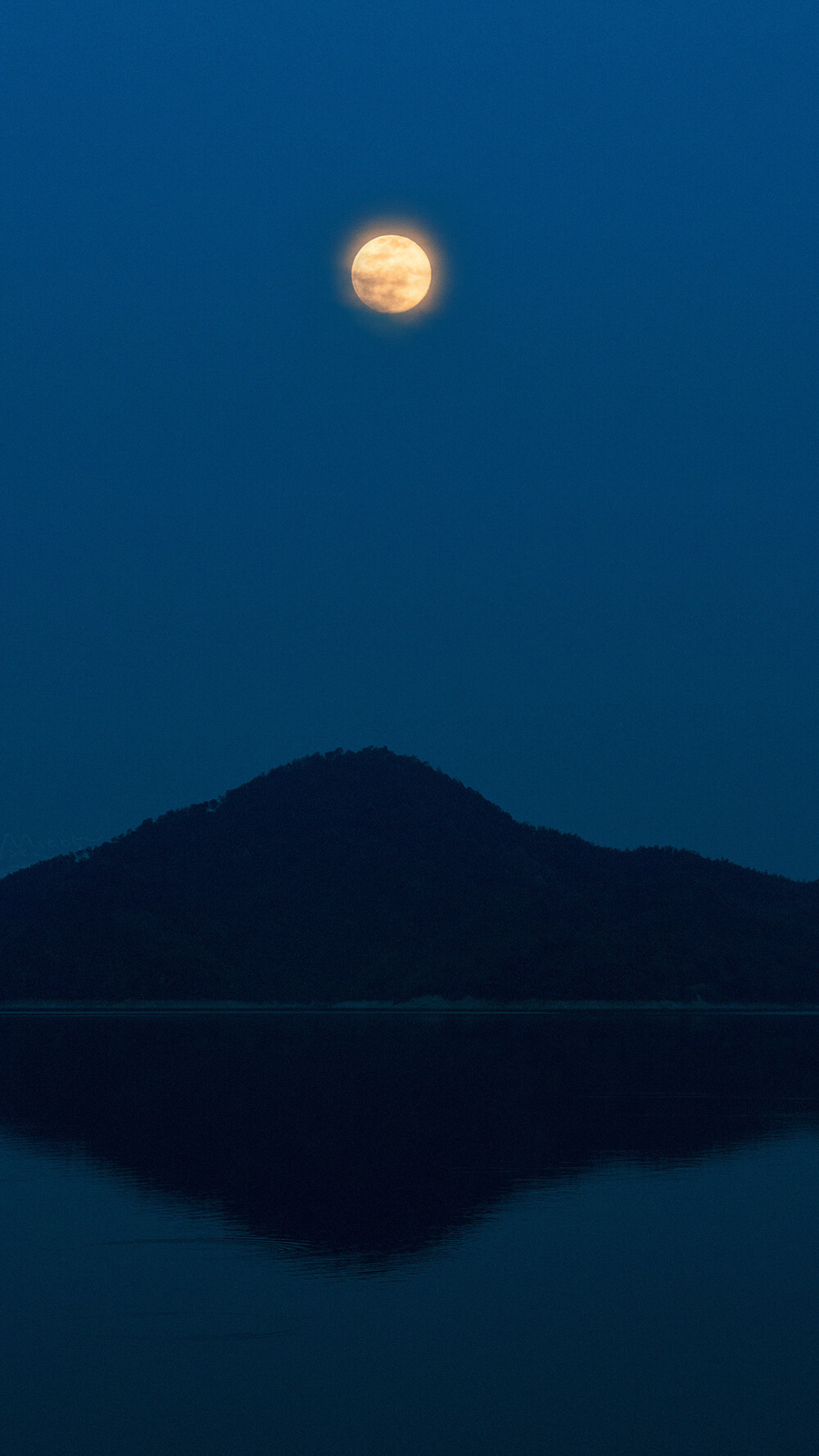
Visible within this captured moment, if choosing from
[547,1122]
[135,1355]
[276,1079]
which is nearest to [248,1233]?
[135,1355]

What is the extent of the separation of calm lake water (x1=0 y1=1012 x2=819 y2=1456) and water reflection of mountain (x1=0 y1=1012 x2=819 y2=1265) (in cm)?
25

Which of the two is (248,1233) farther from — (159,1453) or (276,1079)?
(276,1079)

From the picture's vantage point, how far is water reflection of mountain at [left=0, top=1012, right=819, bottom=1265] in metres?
41.4

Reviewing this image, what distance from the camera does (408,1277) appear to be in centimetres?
3147

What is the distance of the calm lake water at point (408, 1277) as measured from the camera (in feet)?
70.3

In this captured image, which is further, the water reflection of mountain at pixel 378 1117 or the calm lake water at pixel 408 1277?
the water reflection of mountain at pixel 378 1117

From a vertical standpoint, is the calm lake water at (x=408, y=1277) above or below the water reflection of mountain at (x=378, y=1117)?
below

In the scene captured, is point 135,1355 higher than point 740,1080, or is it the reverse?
point 740,1080

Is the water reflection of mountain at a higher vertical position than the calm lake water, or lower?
higher

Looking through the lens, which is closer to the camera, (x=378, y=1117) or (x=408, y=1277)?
(x=408, y=1277)

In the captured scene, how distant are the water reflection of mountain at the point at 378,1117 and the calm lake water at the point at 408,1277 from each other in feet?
0.83

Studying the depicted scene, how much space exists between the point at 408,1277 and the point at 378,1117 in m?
33.2

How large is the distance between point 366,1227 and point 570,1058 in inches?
3006

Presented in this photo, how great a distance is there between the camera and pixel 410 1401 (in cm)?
2238
